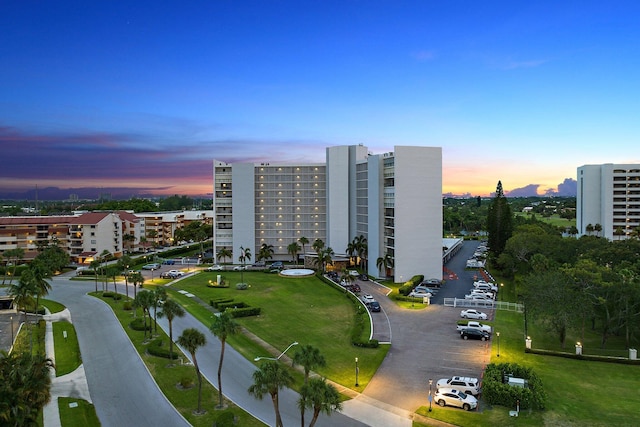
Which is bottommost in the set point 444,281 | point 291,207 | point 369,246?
point 444,281

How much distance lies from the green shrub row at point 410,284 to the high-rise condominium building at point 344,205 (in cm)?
207

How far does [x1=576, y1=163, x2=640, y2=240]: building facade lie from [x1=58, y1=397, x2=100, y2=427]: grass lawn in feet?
367

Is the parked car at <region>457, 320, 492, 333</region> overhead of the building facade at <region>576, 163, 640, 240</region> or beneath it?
beneath

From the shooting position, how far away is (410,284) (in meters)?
66.2

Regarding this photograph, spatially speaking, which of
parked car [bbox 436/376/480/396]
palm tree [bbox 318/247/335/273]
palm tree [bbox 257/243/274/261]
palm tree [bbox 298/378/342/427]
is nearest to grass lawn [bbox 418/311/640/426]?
parked car [bbox 436/376/480/396]

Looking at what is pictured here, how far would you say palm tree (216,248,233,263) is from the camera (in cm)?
8979

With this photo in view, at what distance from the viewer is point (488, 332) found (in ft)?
146

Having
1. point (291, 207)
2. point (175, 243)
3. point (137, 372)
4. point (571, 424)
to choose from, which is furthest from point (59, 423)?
point (175, 243)

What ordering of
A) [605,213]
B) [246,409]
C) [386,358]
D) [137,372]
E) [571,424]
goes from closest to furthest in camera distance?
[571,424]
[246,409]
[137,372]
[386,358]
[605,213]

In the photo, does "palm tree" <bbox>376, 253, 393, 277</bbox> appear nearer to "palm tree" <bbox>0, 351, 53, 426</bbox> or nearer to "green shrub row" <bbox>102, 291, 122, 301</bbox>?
"green shrub row" <bbox>102, 291, 122, 301</bbox>

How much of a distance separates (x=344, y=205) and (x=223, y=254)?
27233 mm

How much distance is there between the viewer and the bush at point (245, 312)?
51.1 metres

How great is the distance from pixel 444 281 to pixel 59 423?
202ft

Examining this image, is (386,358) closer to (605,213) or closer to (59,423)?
(59,423)
